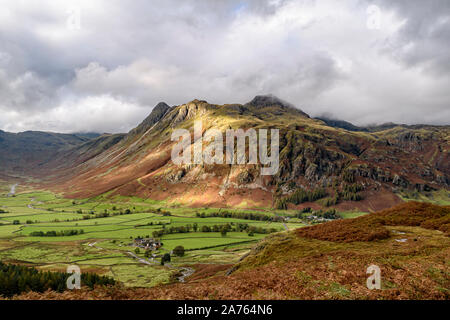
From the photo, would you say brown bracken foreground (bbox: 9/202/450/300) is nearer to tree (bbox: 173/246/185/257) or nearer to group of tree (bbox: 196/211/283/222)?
tree (bbox: 173/246/185/257)

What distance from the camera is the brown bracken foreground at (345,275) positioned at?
1455cm

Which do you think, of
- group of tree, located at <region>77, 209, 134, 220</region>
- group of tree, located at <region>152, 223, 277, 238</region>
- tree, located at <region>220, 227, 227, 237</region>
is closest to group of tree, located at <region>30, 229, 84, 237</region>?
group of tree, located at <region>77, 209, 134, 220</region>

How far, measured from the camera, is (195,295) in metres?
14.9

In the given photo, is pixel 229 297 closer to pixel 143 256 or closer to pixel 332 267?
pixel 332 267

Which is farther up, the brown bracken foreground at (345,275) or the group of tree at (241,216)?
the brown bracken foreground at (345,275)

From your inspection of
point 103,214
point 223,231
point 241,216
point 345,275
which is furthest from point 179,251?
point 103,214

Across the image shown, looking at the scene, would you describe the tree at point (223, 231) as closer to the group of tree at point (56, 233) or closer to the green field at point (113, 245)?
the green field at point (113, 245)

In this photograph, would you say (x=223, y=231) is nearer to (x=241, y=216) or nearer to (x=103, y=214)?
(x=241, y=216)

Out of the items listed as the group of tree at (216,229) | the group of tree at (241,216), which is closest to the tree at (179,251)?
the group of tree at (216,229)

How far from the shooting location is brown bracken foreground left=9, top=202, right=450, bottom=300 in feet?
47.8

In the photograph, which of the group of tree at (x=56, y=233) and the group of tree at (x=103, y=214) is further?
the group of tree at (x=103, y=214)

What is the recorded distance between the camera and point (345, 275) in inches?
709

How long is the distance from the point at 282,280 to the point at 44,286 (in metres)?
29.0
